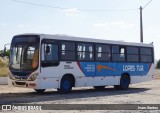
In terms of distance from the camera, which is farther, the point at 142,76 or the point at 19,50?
the point at 142,76

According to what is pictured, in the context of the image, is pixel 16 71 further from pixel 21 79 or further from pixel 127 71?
pixel 127 71

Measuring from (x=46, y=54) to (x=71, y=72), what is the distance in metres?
2.20

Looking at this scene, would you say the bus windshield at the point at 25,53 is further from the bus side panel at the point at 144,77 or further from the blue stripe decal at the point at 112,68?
the bus side panel at the point at 144,77

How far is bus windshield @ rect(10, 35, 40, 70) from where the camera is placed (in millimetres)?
18448

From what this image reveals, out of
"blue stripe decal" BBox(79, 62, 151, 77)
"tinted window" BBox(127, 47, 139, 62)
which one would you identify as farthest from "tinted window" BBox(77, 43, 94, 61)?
"tinted window" BBox(127, 47, 139, 62)

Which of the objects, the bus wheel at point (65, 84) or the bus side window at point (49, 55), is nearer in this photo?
the bus side window at point (49, 55)

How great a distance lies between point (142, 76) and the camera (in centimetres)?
2591

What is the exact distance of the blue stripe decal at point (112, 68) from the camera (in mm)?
21578

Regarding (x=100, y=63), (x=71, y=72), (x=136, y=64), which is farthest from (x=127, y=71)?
(x=71, y=72)

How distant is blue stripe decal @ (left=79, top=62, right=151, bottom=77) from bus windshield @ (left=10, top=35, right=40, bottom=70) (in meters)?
3.41

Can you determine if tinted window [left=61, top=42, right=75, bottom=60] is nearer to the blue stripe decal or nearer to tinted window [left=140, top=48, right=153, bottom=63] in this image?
the blue stripe decal

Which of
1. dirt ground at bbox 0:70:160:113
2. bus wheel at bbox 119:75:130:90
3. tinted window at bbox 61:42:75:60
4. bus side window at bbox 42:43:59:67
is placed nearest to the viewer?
dirt ground at bbox 0:70:160:113

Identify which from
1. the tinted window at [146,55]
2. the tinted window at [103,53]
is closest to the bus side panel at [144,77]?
the tinted window at [146,55]

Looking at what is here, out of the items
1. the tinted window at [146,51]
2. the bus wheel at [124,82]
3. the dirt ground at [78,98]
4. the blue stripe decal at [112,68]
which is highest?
the tinted window at [146,51]
